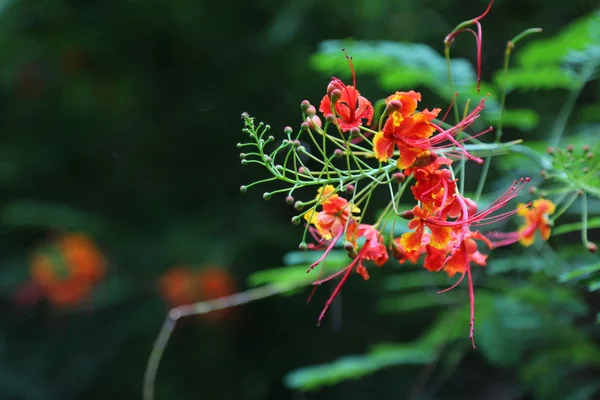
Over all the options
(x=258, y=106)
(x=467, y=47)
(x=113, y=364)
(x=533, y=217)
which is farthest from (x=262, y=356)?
(x=533, y=217)

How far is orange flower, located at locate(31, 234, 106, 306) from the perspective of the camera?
417cm

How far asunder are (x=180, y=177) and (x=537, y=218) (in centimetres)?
311

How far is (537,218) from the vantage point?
144cm

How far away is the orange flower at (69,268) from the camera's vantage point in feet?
13.7

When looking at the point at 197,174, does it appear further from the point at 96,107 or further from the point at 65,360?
the point at 65,360

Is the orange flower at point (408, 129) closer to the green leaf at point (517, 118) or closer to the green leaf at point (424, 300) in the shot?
the green leaf at point (517, 118)

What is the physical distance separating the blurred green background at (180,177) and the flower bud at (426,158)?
7.67 ft

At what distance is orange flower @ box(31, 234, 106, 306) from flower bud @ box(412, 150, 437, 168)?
3467 millimetres

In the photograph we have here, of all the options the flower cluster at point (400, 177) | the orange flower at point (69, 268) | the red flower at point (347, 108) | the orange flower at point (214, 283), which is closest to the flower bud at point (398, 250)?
the flower cluster at point (400, 177)

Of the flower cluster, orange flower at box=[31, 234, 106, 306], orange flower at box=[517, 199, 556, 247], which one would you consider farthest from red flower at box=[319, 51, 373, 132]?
orange flower at box=[31, 234, 106, 306]

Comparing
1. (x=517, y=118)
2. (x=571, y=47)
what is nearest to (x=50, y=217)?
(x=517, y=118)

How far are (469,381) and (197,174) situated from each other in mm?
2388

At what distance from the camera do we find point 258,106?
3.85 m

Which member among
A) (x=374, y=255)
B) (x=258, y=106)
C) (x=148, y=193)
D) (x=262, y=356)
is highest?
(x=374, y=255)
